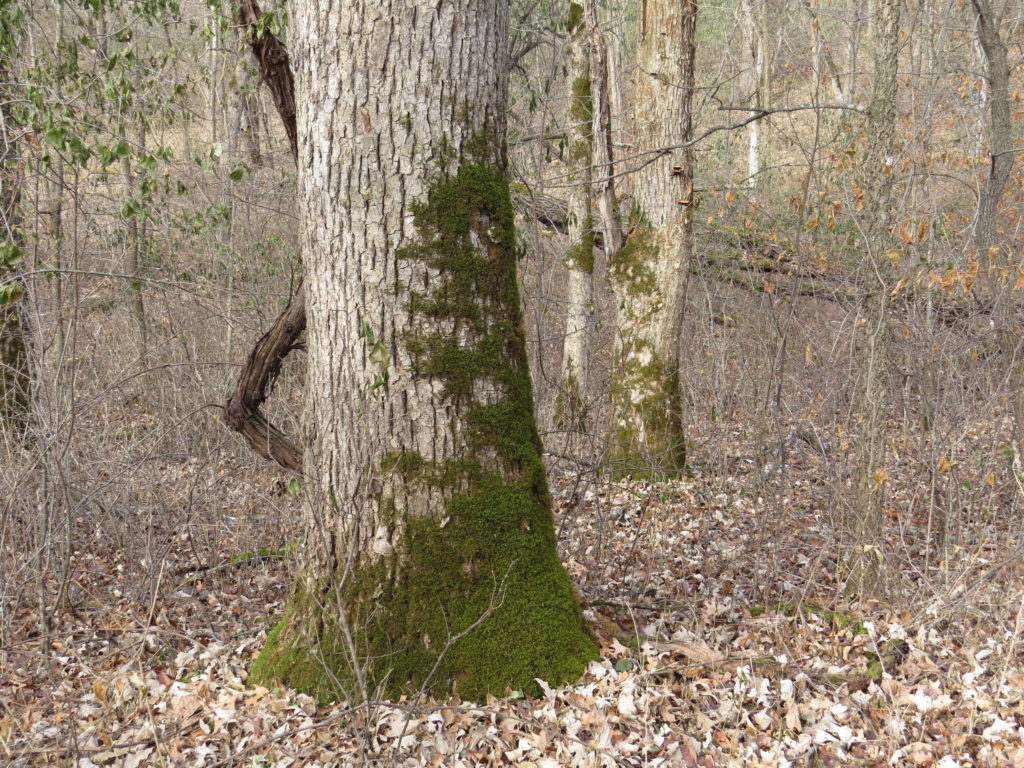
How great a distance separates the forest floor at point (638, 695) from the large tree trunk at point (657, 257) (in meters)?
2.49

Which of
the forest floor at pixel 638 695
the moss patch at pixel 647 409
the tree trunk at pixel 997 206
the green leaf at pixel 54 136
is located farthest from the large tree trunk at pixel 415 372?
the moss patch at pixel 647 409

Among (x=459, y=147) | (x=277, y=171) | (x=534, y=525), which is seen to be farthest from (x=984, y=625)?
(x=277, y=171)

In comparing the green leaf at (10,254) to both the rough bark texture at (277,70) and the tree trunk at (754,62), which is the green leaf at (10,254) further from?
the tree trunk at (754,62)

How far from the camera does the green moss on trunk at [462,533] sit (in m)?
3.06

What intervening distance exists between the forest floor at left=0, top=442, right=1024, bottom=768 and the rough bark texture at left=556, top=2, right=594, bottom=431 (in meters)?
4.08

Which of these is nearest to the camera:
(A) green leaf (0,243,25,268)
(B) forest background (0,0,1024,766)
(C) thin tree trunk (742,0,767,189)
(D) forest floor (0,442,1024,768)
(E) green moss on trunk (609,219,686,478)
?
(D) forest floor (0,442,1024,768)

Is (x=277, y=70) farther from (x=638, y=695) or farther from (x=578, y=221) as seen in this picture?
(x=578, y=221)

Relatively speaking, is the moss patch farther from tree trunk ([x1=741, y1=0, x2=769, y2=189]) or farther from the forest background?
tree trunk ([x1=741, y1=0, x2=769, y2=189])

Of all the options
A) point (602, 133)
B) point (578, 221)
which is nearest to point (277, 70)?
point (602, 133)

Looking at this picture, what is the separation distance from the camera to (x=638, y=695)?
10.5ft

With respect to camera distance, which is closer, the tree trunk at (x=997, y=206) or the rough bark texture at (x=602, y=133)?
the tree trunk at (x=997, y=206)

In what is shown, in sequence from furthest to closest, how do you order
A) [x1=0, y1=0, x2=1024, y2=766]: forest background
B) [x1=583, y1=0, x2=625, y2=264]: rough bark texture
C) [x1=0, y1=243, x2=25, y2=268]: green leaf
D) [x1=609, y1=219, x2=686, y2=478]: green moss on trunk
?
1. [x1=583, y1=0, x2=625, y2=264]: rough bark texture
2. [x1=609, y1=219, x2=686, y2=478]: green moss on trunk
3. [x1=0, y1=243, x2=25, y2=268]: green leaf
4. [x1=0, y1=0, x2=1024, y2=766]: forest background

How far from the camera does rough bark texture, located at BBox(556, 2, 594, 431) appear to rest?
7820 mm

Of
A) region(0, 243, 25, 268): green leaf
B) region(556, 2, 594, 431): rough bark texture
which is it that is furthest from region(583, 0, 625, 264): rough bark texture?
region(0, 243, 25, 268): green leaf
